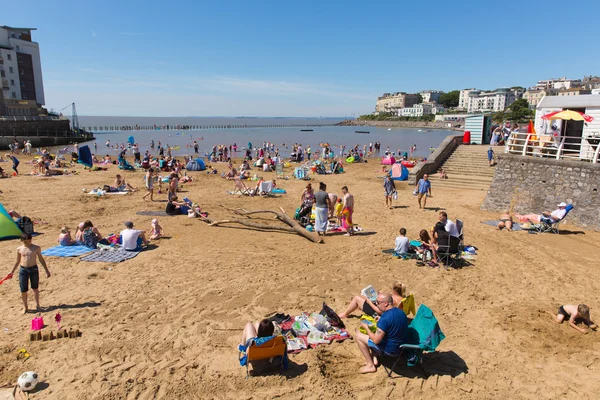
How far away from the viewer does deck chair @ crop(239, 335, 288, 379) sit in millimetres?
4719

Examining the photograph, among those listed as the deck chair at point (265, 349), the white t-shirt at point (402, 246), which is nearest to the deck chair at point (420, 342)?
the deck chair at point (265, 349)

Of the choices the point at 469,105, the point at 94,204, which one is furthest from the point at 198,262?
the point at 469,105

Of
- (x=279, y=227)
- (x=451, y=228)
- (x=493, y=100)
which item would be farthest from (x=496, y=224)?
(x=493, y=100)

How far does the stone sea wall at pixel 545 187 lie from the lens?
11891 mm

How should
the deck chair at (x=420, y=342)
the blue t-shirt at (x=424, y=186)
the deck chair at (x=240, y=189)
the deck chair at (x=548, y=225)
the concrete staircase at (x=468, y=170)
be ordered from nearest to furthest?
1. the deck chair at (x=420, y=342)
2. the deck chair at (x=548, y=225)
3. the blue t-shirt at (x=424, y=186)
4. the deck chair at (x=240, y=189)
5. the concrete staircase at (x=468, y=170)

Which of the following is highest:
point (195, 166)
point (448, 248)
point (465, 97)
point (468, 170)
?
point (465, 97)

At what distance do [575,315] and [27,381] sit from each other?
775 centimetres

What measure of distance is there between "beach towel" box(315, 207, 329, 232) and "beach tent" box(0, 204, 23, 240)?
7998 mm

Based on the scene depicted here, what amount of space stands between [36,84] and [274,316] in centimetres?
7746

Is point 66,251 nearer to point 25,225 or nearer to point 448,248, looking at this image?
point 25,225

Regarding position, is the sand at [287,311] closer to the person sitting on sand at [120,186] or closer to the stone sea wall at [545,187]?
the stone sea wall at [545,187]

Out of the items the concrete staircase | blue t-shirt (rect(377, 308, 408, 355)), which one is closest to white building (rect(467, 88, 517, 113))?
the concrete staircase

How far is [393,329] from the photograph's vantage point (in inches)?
189

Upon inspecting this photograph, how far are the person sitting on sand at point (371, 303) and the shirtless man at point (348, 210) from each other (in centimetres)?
470
